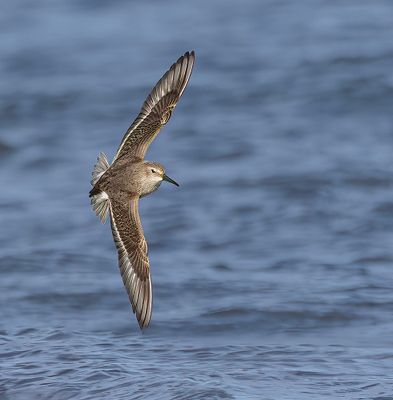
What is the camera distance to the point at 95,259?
818 cm

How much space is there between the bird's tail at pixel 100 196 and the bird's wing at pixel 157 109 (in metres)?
0.12

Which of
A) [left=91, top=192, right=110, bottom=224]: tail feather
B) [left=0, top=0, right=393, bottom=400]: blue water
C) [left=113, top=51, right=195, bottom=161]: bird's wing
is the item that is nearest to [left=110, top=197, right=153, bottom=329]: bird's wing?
[left=91, top=192, right=110, bottom=224]: tail feather

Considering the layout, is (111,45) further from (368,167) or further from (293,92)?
(368,167)

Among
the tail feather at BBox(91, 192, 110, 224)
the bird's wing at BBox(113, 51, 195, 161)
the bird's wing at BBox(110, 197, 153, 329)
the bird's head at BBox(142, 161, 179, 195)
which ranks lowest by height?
the bird's wing at BBox(110, 197, 153, 329)

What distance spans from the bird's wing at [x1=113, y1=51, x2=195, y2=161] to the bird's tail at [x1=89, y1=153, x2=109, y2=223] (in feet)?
0.40

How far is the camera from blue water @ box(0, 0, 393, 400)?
634cm

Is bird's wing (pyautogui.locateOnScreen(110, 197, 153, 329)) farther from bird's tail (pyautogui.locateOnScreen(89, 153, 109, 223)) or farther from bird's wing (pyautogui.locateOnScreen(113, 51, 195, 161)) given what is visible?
bird's wing (pyautogui.locateOnScreen(113, 51, 195, 161))

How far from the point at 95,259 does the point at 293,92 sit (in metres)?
3.57

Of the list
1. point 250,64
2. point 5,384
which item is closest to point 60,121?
point 250,64

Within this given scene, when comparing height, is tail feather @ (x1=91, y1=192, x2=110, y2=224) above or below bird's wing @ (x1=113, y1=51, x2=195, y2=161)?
below

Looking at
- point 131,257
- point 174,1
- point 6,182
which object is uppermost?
point 174,1

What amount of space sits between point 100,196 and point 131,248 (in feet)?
1.20

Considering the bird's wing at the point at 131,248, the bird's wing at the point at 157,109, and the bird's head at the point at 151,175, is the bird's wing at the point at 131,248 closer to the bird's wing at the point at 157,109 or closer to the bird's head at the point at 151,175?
the bird's head at the point at 151,175

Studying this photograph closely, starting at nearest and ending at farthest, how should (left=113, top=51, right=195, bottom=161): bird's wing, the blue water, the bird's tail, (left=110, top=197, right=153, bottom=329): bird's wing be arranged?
(left=110, top=197, right=153, bottom=329): bird's wing, the bird's tail, (left=113, top=51, right=195, bottom=161): bird's wing, the blue water
